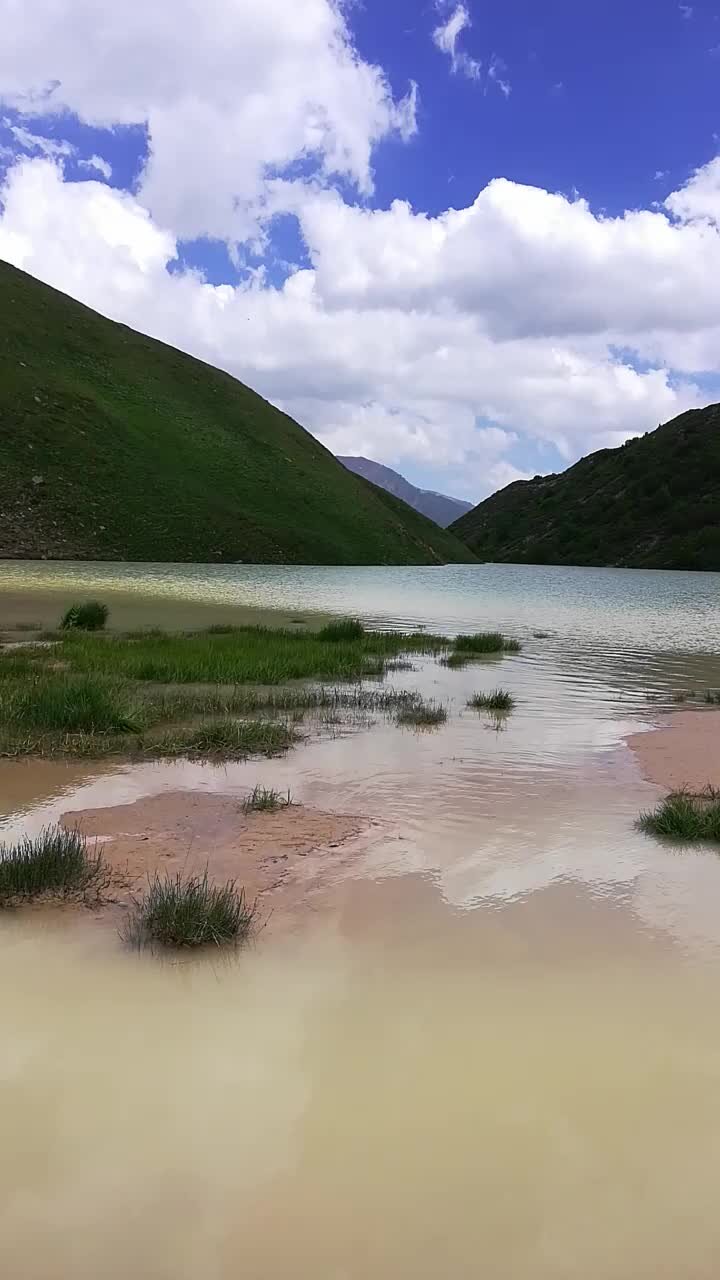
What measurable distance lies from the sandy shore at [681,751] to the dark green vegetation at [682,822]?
1.59 meters

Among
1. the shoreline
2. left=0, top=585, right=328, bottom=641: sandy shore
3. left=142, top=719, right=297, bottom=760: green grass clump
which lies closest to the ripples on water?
the shoreline

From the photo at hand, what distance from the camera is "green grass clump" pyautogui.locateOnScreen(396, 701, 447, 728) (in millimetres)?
15414

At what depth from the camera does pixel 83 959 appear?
5.98m

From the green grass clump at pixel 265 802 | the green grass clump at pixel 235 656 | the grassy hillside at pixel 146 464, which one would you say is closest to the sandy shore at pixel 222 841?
the green grass clump at pixel 265 802

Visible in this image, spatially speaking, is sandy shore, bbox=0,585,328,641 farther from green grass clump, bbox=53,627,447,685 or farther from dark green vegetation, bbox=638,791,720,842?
dark green vegetation, bbox=638,791,720,842

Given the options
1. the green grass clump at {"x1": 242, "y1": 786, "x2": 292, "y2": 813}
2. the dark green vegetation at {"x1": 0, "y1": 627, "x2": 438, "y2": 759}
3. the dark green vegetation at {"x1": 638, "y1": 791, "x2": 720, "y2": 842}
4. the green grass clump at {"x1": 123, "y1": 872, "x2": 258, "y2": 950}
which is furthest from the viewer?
the dark green vegetation at {"x1": 0, "y1": 627, "x2": 438, "y2": 759}

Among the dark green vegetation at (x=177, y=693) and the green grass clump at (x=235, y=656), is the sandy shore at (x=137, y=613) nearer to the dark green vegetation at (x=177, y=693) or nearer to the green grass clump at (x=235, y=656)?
the green grass clump at (x=235, y=656)

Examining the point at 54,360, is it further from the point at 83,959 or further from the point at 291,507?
the point at 83,959

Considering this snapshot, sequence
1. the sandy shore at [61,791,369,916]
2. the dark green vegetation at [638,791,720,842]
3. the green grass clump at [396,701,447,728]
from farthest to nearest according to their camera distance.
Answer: the green grass clump at [396,701,447,728], the dark green vegetation at [638,791,720,842], the sandy shore at [61,791,369,916]

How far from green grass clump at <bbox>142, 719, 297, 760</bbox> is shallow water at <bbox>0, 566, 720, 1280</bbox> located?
3.68 metres

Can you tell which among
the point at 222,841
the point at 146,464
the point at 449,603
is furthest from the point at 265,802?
the point at 146,464

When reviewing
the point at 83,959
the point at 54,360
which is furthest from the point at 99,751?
the point at 54,360

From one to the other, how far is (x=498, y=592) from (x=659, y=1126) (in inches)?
2898

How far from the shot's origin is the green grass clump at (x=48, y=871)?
7.01 meters
